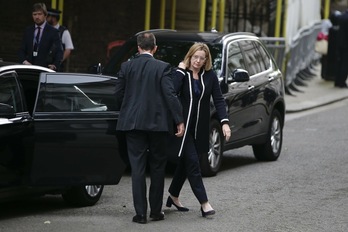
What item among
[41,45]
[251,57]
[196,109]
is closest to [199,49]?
[196,109]

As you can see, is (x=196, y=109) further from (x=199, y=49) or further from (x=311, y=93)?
(x=311, y=93)

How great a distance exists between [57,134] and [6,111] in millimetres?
514

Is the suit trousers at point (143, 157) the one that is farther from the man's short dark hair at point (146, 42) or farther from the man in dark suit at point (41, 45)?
the man in dark suit at point (41, 45)

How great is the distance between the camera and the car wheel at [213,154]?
1373 cm

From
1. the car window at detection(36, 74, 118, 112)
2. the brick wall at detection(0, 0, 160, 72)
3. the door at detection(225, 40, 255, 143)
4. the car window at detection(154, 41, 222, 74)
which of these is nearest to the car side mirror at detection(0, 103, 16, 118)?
the car window at detection(36, 74, 118, 112)

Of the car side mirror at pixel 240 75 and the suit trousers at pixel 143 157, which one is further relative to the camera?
the car side mirror at pixel 240 75

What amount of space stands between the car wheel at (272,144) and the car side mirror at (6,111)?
19.3 feet

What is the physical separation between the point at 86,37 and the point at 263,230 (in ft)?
42.1

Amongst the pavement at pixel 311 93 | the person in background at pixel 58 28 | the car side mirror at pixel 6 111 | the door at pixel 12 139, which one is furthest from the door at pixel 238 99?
the pavement at pixel 311 93

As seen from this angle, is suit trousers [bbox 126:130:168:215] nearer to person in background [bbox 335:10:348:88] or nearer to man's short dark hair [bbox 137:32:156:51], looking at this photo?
man's short dark hair [bbox 137:32:156:51]

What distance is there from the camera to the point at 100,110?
10.9m

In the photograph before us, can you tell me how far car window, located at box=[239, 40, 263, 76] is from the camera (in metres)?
15.1

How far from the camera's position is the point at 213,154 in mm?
13914

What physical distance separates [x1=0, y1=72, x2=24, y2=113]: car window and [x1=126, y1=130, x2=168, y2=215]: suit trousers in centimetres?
100
